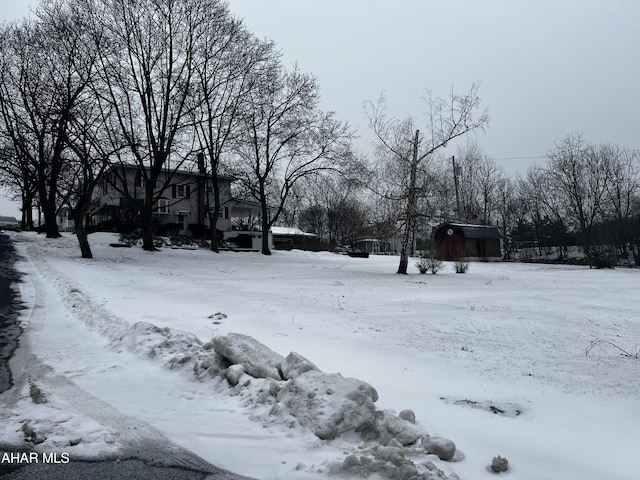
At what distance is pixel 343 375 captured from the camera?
5137 millimetres

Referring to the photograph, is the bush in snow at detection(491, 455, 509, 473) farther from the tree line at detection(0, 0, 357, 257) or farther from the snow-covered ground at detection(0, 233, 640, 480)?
the tree line at detection(0, 0, 357, 257)

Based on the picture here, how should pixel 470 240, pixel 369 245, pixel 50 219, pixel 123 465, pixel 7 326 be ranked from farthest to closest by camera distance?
1. pixel 369 245
2. pixel 470 240
3. pixel 50 219
4. pixel 7 326
5. pixel 123 465

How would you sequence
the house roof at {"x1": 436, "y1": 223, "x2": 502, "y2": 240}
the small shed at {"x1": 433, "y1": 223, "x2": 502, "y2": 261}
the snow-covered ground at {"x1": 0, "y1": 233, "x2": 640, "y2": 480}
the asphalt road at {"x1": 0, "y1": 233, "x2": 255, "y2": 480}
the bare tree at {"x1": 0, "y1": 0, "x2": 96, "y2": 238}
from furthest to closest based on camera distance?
the house roof at {"x1": 436, "y1": 223, "x2": 502, "y2": 240}
the small shed at {"x1": 433, "y1": 223, "x2": 502, "y2": 261}
the bare tree at {"x1": 0, "y1": 0, "x2": 96, "y2": 238}
the snow-covered ground at {"x1": 0, "y1": 233, "x2": 640, "y2": 480}
the asphalt road at {"x1": 0, "y1": 233, "x2": 255, "y2": 480}

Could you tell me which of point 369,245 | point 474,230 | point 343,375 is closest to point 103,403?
point 343,375

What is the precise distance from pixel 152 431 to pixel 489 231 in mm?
41927

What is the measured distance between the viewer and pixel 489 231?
41.8m

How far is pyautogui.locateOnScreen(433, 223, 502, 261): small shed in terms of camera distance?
39.2 metres

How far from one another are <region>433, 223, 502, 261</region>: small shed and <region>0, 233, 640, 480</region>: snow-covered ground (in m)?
29.1

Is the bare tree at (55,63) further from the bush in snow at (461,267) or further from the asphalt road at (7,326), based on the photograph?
the bush in snow at (461,267)

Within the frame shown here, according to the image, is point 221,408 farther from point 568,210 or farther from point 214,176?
point 568,210

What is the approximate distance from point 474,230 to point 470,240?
103 centimetres

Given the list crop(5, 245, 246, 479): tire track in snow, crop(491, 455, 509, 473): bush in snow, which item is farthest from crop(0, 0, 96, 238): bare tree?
crop(491, 455, 509, 473): bush in snow

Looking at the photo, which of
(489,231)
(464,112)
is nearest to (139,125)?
(464,112)

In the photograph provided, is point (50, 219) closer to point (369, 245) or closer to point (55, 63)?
point (55, 63)
